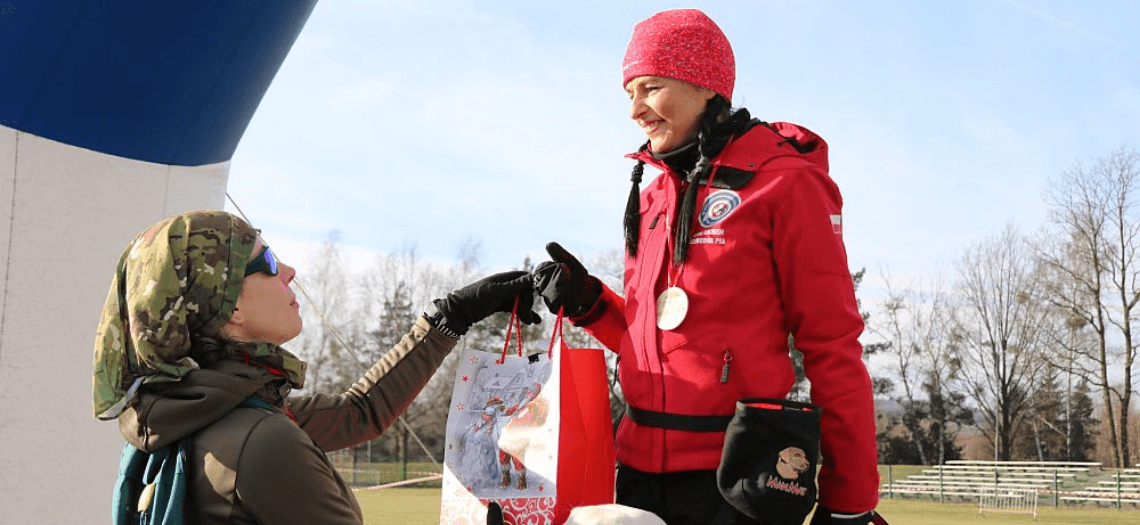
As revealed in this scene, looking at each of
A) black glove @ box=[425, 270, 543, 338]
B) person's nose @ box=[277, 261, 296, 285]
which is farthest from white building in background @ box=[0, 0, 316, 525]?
person's nose @ box=[277, 261, 296, 285]

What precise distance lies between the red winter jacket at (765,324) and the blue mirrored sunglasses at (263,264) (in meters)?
0.79

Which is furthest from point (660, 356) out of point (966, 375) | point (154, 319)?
point (966, 375)

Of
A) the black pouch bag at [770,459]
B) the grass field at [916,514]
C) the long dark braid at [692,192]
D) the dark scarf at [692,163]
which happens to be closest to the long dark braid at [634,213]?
the dark scarf at [692,163]

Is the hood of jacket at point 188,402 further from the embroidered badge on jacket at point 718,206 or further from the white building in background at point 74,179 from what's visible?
the white building in background at point 74,179

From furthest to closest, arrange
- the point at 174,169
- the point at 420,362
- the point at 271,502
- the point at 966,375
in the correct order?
the point at 966,375 → the point at 174,169 → the point at 420,362 → the point at 271,502

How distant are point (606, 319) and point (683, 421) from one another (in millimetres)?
470

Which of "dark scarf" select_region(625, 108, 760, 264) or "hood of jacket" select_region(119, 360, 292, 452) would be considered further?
"dark scarf" select_region(625, 108, 760, 264)

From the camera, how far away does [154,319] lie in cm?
186

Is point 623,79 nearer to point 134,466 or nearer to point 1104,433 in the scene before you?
point 134,466

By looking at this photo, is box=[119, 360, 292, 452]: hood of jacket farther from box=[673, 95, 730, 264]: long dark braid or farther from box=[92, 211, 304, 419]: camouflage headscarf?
box=[673, 95, 730, 264]: long dark braid

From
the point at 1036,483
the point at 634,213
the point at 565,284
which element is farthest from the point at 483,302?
the point at 1036,483

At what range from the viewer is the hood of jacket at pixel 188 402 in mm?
1829

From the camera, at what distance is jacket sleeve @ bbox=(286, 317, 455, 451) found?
8.86 ft

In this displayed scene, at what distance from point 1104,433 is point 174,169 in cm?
3710
